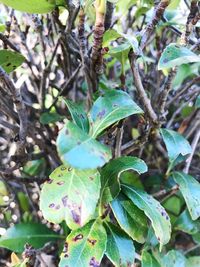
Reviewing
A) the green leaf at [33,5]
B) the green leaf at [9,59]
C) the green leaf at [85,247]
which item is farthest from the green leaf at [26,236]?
the green leaf at [33,5]

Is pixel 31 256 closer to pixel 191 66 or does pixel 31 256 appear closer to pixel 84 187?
pixel 84 187

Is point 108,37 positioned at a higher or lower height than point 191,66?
higher

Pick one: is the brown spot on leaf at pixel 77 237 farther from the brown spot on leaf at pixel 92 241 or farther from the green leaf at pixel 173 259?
the green leaf at pixel 173 259

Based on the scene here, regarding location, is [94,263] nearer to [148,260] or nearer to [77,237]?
Result: [77,237]

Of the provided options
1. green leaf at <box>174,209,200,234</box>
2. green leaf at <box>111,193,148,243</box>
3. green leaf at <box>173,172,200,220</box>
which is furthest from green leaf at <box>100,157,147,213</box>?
green leaf at <box>174,209,200,234</box>

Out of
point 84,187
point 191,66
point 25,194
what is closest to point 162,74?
point 191,66

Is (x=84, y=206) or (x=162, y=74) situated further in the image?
(x=162, y=74)
